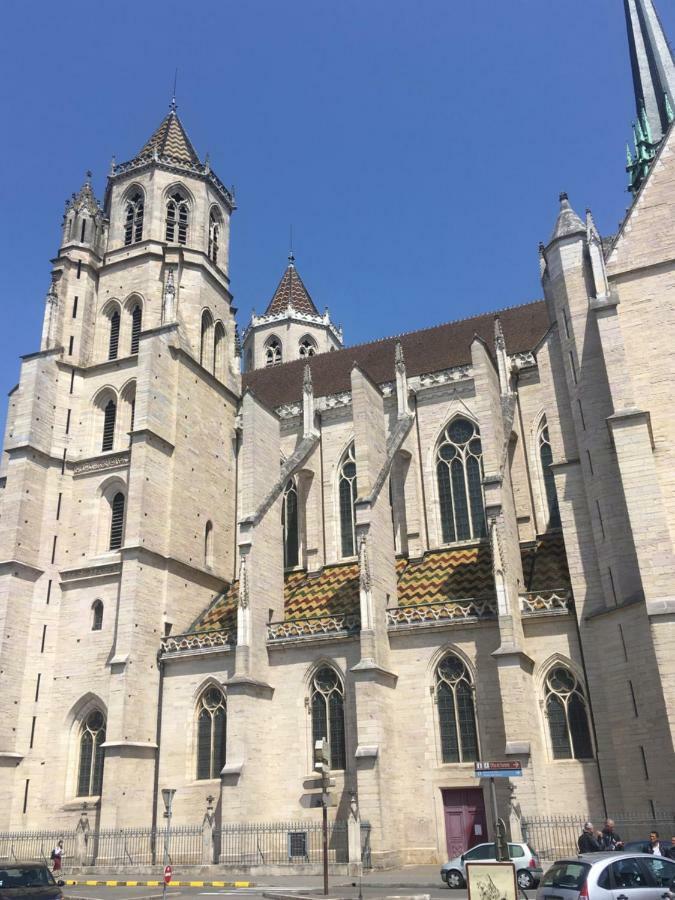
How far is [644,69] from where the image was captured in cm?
4684

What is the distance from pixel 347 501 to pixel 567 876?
785 inches

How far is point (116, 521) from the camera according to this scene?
1088 inches

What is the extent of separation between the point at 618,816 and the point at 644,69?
42.9 m

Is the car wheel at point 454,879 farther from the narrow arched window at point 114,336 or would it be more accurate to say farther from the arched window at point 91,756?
the narrow arched window at point 114,336

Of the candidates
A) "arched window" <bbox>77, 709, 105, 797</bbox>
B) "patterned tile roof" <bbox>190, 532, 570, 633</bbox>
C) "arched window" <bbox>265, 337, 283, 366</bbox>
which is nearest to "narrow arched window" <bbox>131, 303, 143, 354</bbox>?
"patterned tile roof" <bbox>190, 532, 570, 633</bbox>

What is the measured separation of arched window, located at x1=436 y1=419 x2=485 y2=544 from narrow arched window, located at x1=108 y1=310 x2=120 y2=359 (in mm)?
12705

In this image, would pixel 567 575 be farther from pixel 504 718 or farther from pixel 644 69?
pixel 644 69

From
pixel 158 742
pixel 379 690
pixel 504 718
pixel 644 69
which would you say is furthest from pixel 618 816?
pixel 644 69

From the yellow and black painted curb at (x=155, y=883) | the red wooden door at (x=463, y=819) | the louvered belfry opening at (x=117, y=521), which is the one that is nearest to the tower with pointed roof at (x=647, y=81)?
the louvered belfry opening at (x=117, y=521)

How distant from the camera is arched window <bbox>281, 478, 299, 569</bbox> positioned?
1171 inches

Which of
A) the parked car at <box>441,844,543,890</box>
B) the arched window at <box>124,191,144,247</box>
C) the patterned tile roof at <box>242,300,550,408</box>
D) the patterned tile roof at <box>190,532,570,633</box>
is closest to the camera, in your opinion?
the parked car at <box>441,844,543,890</box>

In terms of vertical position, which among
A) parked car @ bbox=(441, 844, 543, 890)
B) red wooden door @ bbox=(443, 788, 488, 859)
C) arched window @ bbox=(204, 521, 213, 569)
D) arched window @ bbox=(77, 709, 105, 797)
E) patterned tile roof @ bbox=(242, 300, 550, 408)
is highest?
patterned tile roof @ bbox=(242, 300, 550, 408)

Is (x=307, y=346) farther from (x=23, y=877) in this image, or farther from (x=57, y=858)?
(x=23, y=877)

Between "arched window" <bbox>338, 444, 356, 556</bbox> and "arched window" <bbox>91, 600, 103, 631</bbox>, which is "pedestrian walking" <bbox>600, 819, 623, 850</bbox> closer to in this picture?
"arched window" <bbox>338, 444, 356, 556</bbox>
